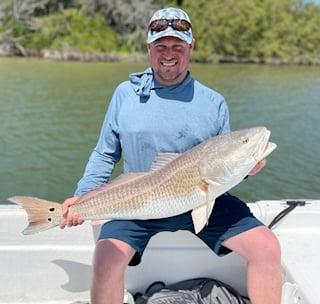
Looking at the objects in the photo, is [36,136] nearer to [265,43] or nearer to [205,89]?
[205,89]

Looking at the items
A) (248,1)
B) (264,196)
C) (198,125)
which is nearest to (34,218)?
(198,125)

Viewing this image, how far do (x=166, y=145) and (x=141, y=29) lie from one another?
189ft

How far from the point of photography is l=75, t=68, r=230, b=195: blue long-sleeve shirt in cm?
308

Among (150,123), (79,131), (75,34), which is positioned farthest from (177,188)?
(75,34)

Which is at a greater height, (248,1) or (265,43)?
(248,1)

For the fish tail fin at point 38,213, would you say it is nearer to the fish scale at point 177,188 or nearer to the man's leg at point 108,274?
the fish scale at point 177,188

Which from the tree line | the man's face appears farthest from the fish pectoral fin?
the tree line

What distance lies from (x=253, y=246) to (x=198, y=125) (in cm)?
85

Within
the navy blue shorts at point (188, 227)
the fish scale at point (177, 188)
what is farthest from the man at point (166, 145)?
the fish scale at point (177, 188)

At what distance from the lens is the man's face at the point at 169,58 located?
315 cm

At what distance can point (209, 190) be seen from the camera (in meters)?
2.64

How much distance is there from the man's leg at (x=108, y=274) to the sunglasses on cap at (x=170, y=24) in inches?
57.0

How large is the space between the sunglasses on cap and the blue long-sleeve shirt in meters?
0.30

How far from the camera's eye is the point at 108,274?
8.83 ft
